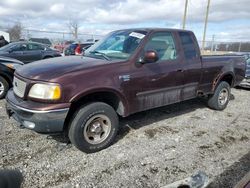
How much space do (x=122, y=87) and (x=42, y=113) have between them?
127cm

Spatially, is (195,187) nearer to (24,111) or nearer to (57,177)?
(57,177)

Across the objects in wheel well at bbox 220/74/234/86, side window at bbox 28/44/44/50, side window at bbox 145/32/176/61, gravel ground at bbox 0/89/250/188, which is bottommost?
gravel ground at bbox 0/89/250/188

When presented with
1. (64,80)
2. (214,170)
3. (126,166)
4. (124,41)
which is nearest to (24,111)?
(64,80)

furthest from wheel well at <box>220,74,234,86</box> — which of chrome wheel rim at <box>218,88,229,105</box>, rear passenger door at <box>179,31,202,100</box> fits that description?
rear passenger door at <box>179,31,202,100</box>

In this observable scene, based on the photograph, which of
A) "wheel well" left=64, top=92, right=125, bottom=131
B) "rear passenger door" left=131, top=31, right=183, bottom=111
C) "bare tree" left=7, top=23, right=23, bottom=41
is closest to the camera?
"wheel well" left=64, top=92, right=125, bottom=131

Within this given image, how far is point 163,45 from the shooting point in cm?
471

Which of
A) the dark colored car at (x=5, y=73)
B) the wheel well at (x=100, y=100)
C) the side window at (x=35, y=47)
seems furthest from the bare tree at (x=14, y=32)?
the wheel well at (x=100, y=100)

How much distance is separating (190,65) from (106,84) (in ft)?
6.99

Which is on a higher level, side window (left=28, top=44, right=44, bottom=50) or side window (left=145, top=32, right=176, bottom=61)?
side window (left=145, top=32, right=176, bottom=61)

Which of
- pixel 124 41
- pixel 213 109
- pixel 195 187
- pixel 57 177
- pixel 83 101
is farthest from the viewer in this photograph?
pixel 213 109

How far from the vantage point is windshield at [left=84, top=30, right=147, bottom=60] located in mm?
4254

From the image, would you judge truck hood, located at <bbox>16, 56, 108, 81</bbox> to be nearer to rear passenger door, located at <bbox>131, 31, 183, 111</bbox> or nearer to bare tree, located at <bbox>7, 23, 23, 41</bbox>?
rear passenger door, located at <bbox>131, 31, 183, 111</bbox>

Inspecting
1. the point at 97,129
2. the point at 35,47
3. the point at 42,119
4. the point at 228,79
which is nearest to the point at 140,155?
the point at 97,129

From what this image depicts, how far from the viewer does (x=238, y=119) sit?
5.68 metres
